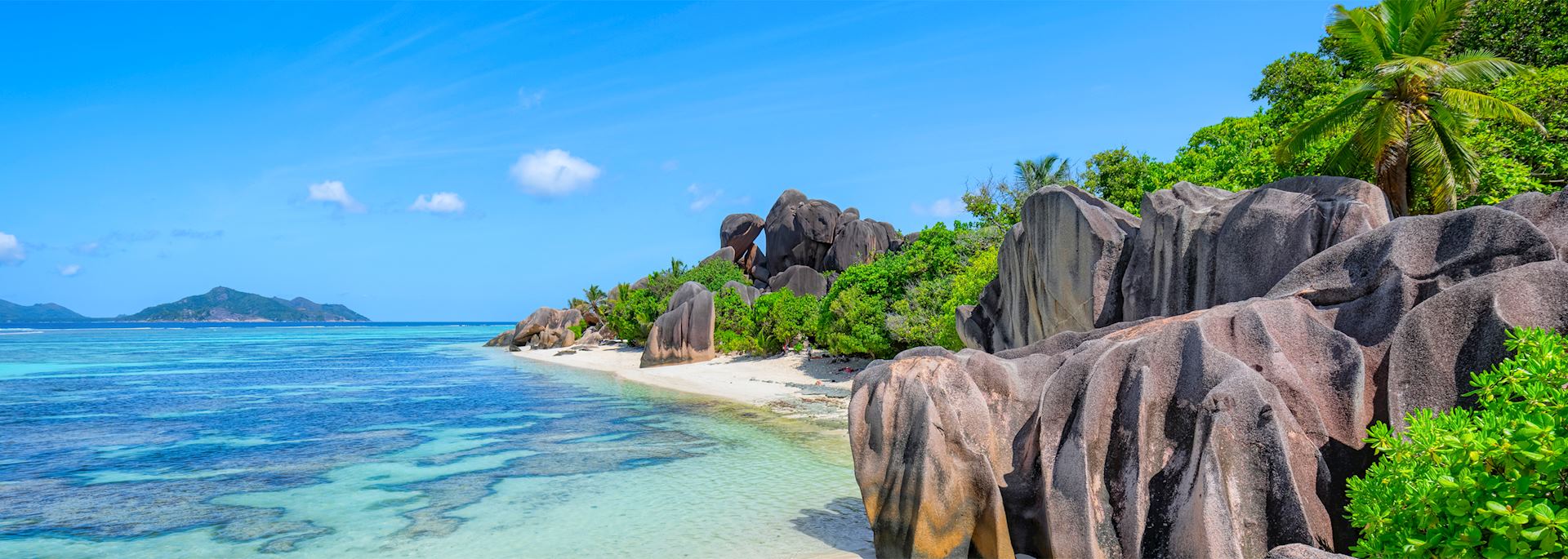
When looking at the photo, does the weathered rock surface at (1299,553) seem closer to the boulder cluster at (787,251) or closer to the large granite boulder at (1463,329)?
the large granite boulder at (1463,329)

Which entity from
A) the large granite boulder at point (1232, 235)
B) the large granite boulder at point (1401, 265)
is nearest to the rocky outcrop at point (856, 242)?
the large granite boulder at point (1232, 235)

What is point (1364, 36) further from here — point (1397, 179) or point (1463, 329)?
point (1463, 329)

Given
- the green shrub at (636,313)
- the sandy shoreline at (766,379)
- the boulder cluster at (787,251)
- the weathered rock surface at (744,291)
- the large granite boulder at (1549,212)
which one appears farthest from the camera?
the boulder cluster at (787,251)

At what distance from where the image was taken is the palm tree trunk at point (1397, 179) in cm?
1408

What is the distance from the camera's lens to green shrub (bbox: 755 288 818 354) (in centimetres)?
2838

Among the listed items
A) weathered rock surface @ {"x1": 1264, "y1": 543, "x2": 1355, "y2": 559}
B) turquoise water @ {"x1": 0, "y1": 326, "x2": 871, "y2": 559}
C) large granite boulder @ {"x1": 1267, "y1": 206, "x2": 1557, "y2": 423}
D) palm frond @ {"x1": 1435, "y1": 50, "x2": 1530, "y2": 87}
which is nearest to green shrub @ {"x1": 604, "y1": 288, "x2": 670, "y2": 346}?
turquoise water @ {"x1": 0, "y1": 326, "x2": 871, "y2": 559}

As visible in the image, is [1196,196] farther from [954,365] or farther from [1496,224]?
[954,365]

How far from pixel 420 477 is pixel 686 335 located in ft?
65.6

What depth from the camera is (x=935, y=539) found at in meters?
6.78

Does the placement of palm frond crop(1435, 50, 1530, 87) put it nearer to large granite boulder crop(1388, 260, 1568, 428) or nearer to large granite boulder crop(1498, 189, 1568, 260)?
large granite boulder crop(1498, 189, 1568, 260)

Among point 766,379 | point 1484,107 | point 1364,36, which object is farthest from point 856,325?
point 1484,107

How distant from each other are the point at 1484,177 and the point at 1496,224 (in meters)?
9.92

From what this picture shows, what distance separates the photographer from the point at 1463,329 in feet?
17.9

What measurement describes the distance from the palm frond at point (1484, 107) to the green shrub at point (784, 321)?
691 inches
